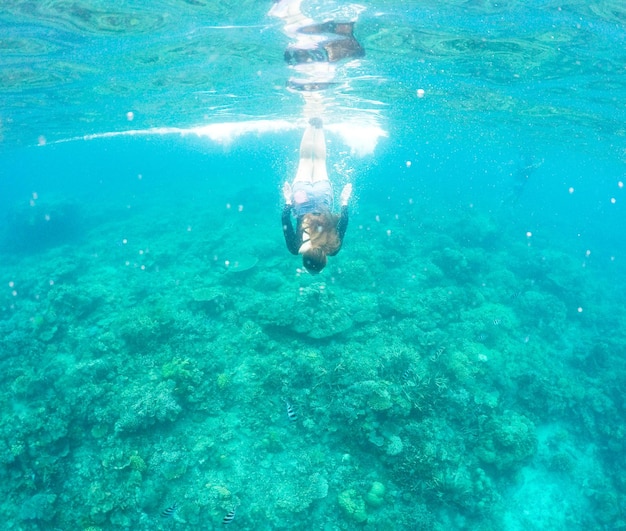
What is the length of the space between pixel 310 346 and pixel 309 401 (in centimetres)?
219

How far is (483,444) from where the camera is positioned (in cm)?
959

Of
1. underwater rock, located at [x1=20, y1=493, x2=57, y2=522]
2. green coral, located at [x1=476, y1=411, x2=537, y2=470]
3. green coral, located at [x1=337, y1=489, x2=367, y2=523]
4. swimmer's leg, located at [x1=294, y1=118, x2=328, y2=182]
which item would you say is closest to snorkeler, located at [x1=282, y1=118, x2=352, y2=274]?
swimmer's leg, located at [x1=294, y1=118, x2=328, y2=182]

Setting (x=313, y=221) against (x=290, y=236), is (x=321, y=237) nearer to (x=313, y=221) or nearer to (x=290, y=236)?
(x=313, y=221)

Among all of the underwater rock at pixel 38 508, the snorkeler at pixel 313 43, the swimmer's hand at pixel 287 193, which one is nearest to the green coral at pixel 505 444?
the swimmer's hand at pixel 287 193

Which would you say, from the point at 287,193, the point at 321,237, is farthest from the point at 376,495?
the point at 287,193

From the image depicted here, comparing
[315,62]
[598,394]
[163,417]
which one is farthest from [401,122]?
[163,417]

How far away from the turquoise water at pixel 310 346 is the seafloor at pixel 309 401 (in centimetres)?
6

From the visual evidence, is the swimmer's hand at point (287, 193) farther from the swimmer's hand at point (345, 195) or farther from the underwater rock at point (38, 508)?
the underwater rock at point (38, 508)

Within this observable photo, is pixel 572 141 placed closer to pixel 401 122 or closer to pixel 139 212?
pixel 401 122

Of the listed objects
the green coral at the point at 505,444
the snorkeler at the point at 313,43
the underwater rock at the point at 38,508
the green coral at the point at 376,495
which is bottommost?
the green coral at the point at 505,444

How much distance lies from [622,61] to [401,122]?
21.4m

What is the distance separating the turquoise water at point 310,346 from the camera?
8219 mm

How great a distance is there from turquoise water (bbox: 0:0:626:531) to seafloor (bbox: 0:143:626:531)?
0.20ft

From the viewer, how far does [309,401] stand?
31.2ft
